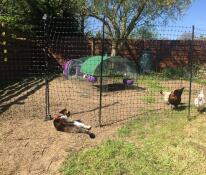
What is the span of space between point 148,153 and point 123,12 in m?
14.3

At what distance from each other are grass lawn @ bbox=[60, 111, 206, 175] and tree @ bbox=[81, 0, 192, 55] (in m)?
11.5

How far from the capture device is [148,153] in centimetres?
629

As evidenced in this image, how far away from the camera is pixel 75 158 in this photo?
238 inches

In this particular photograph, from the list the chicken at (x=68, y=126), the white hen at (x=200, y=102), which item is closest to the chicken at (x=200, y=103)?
the white hen at (x=200, y=102)

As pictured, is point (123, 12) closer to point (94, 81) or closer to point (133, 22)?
point (133, 22)

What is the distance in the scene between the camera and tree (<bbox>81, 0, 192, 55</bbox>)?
62.8ft

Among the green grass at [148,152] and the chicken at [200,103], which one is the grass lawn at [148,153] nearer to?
the green grass at [148,152]

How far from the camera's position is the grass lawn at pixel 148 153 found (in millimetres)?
5773

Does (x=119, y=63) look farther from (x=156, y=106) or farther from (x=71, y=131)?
(x=71, y=131)

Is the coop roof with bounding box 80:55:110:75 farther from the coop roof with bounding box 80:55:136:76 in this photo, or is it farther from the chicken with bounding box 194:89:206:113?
the chicken with bounding box 194:89:206:113

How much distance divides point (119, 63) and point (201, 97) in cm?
561

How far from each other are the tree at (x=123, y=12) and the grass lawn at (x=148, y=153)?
11528 mm

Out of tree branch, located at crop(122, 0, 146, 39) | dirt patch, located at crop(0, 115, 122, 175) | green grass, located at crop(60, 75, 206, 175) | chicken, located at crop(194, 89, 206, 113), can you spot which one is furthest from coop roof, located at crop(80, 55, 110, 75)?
tree branch, located at crop(122, 0, 146, 39)

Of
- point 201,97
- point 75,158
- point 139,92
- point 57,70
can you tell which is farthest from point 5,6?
point 75,158
